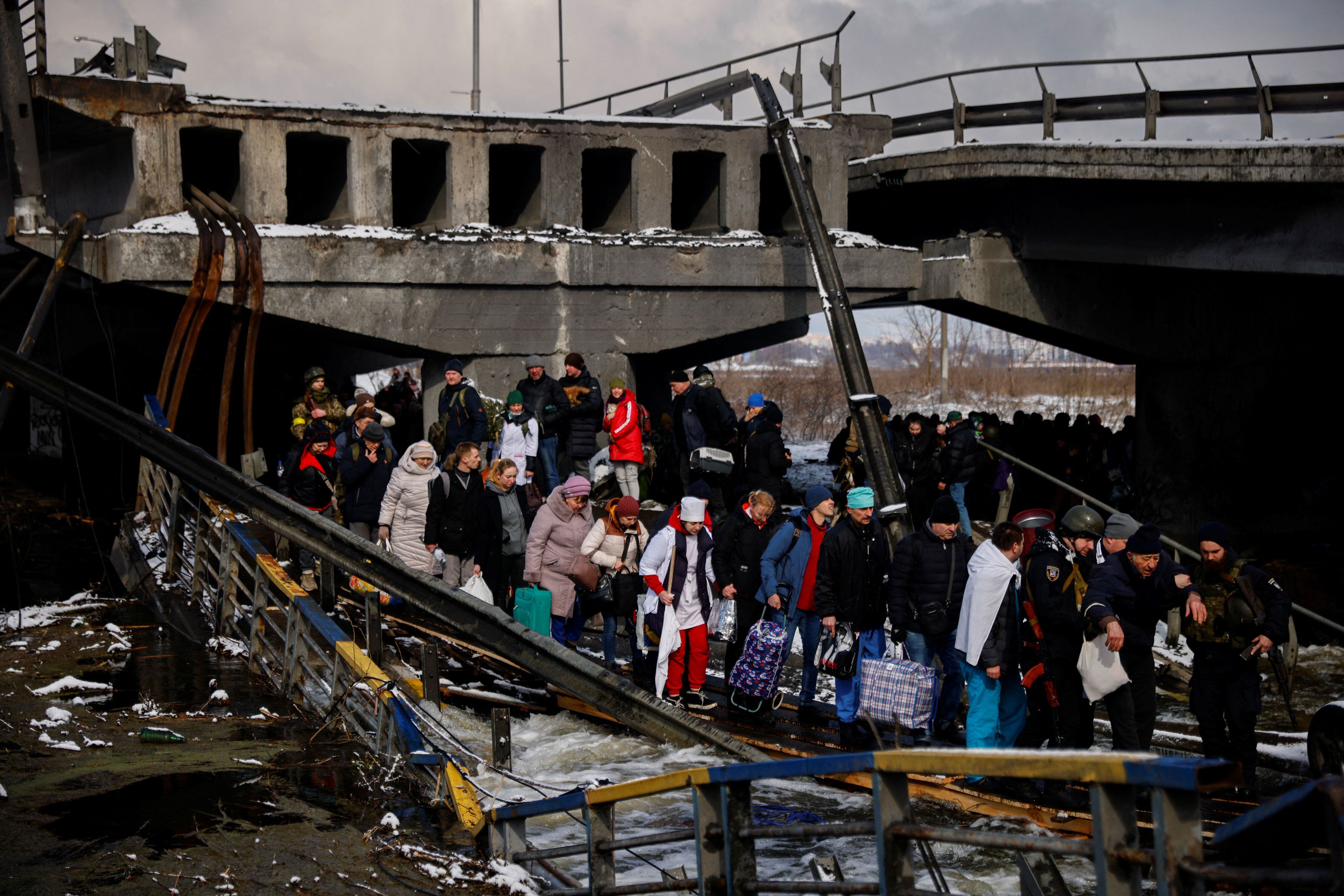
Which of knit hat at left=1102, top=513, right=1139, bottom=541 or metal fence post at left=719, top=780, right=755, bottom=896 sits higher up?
knit hat at left=1102, top=513, right=1139, bottom=541

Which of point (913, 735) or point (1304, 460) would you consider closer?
point (913, 735)

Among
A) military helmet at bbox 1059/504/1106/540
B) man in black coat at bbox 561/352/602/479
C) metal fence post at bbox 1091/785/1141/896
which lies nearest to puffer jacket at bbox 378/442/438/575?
man in black coat at bbox 561/352/602/479

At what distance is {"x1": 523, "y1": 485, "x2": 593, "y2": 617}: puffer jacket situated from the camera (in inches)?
396

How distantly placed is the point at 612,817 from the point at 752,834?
1030 mm

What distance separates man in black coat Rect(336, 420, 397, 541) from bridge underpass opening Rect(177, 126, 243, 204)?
8570 millimetres

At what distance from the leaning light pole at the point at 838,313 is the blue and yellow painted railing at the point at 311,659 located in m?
7.04

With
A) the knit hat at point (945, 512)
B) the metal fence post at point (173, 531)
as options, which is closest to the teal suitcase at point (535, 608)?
the knit hat at point (945, 512)

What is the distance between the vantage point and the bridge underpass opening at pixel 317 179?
56.0ft

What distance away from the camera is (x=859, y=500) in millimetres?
9156

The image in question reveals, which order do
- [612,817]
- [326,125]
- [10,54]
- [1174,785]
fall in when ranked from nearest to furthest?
[1174,785], [612,817], [10,54], [326,125]

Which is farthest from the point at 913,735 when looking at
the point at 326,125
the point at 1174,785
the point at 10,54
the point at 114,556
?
the point at 10,54

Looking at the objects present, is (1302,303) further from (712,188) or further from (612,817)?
(612,817)

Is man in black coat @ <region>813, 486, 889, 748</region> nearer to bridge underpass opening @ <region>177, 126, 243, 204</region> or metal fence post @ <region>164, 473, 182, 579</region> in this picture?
metal fence post @ <region>164, 473, 182, 579</region>

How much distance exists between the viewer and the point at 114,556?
1262 cm
